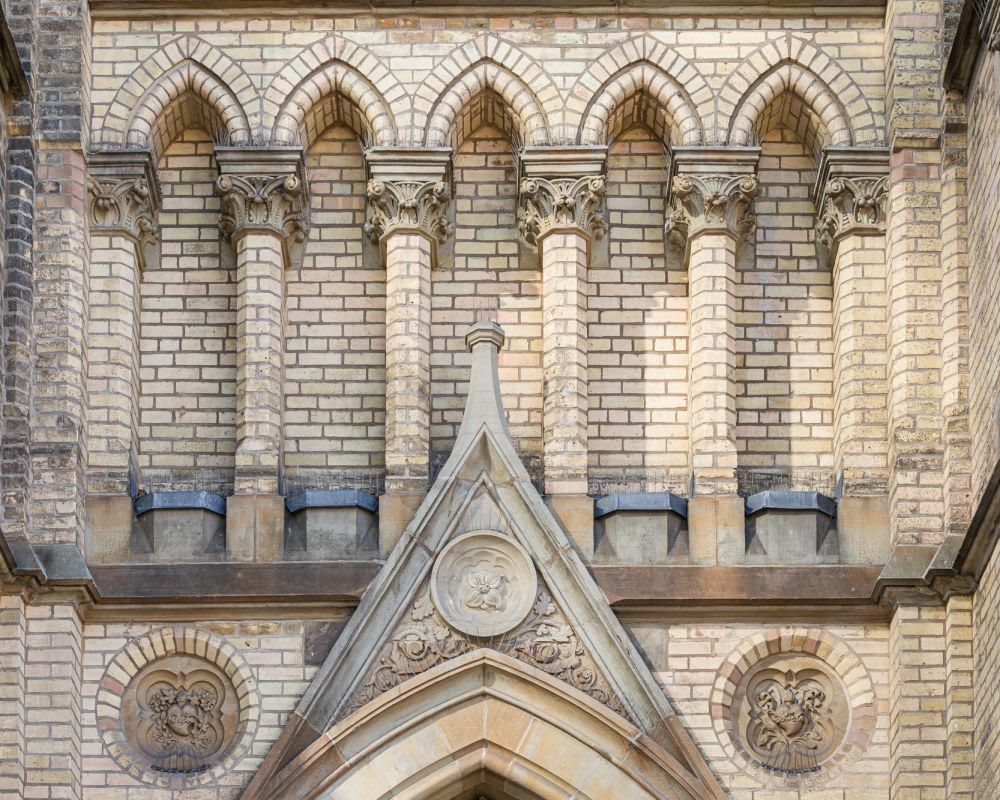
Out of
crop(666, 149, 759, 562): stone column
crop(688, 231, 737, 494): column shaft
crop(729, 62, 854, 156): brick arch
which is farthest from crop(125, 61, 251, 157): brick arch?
crop(729, 62, 854, 156): brick arch

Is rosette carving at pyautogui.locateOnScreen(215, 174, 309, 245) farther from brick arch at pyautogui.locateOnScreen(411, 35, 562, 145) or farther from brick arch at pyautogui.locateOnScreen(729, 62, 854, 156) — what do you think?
brick arch at pyautogui.locateOnScreen(729, 62, 854, 156)

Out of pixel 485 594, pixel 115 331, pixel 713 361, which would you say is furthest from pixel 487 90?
pixel 485 594

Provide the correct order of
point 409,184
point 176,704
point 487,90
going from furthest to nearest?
point 487,90 < point 409,184 < point 176,704

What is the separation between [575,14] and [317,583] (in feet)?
13.2

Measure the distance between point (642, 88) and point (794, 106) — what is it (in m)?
0.96

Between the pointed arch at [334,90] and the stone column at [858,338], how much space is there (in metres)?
2.70

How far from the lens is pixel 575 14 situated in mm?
19734

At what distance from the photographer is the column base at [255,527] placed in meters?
18.6

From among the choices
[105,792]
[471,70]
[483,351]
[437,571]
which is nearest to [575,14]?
[471,70]

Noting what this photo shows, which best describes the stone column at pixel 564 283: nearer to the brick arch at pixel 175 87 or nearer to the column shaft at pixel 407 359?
the column shaft at pixel 407 359

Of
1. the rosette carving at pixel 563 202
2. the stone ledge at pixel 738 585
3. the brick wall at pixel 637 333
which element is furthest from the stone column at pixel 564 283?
the stone ledge at pixel 738 585

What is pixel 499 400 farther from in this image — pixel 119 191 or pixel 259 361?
pixel 119 191

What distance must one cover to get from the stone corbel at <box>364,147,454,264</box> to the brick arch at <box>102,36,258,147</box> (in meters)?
0.87

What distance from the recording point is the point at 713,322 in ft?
63.0
